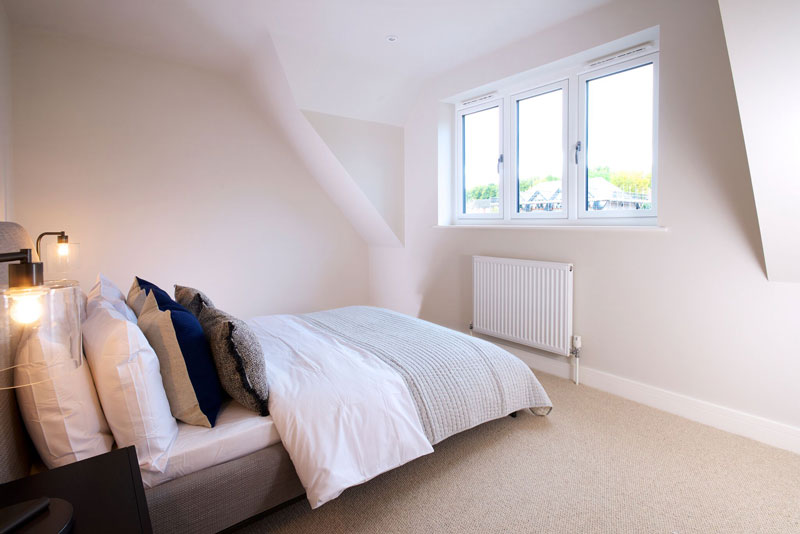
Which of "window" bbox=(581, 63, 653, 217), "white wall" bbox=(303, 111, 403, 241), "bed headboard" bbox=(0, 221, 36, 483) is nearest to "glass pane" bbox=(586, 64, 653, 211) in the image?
"window" bbox=(581, 63, 653, 217)

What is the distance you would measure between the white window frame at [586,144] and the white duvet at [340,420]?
6.24 feet

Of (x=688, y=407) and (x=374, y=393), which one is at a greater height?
(x=374, y=393)

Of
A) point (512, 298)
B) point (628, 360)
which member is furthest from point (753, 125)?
point (512, 298)

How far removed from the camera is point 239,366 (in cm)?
156

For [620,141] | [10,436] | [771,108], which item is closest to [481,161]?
[620,141]

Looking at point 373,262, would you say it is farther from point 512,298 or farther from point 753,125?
point 753,125

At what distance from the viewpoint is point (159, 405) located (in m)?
1.35

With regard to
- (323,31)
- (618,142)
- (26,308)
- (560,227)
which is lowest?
(26,308)

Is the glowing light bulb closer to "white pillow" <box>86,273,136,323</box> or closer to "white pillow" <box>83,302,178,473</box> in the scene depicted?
"white pillow" <box>83,302,178,473</box>

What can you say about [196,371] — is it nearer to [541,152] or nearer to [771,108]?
[771,108]

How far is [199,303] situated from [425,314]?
2575mm

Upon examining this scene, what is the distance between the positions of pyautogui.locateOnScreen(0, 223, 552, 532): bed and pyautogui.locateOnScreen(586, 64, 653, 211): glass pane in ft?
4.61

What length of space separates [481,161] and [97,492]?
348 cm

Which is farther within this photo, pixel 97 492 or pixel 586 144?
pixel 586 144
